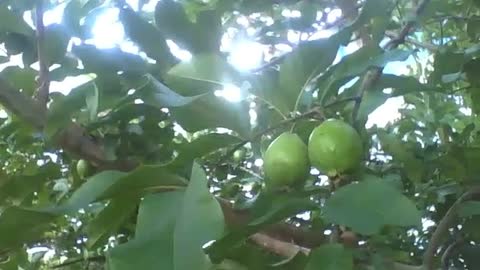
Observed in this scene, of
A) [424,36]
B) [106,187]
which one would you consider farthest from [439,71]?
[424,36]

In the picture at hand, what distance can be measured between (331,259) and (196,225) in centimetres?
17

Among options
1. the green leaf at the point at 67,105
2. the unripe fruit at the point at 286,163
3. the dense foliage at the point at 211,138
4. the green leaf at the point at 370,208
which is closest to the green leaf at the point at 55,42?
the dense foliage at the point at 211,138

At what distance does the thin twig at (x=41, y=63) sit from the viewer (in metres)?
0.94

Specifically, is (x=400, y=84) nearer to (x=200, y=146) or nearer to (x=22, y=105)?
(x=200, y=146)

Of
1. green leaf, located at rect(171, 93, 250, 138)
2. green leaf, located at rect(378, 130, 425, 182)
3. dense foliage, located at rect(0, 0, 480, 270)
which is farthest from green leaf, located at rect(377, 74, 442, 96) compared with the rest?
green leaf, located at rect(378, 130, 425, 182)

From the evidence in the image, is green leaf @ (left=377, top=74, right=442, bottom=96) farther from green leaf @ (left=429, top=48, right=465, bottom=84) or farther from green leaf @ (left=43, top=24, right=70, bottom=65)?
green leaf @ (left=43, top=24, right=70, bottom=65)

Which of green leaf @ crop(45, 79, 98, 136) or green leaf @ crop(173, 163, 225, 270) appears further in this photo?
green leaf @ crop(45, 79, 98, 136)

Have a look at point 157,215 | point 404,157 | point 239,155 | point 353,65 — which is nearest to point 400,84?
point 353,65

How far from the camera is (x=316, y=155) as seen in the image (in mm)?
741

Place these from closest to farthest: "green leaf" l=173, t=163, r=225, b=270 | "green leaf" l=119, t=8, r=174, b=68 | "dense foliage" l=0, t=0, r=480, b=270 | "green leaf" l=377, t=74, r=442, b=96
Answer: "green leaf" l=173, t=163, r=225, b=270 → "dense foliage" l=0, t=0, r=480, b=270 → "green leaf" l=377, t=74, r=442, b=96 → "green leaf" l=119, t=8, r=174, b=68

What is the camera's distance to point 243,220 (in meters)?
0.76

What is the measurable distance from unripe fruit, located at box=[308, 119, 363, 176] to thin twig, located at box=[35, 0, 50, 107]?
0.35 meters

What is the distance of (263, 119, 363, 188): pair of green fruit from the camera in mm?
732

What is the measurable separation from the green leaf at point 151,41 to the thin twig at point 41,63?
0.12m
